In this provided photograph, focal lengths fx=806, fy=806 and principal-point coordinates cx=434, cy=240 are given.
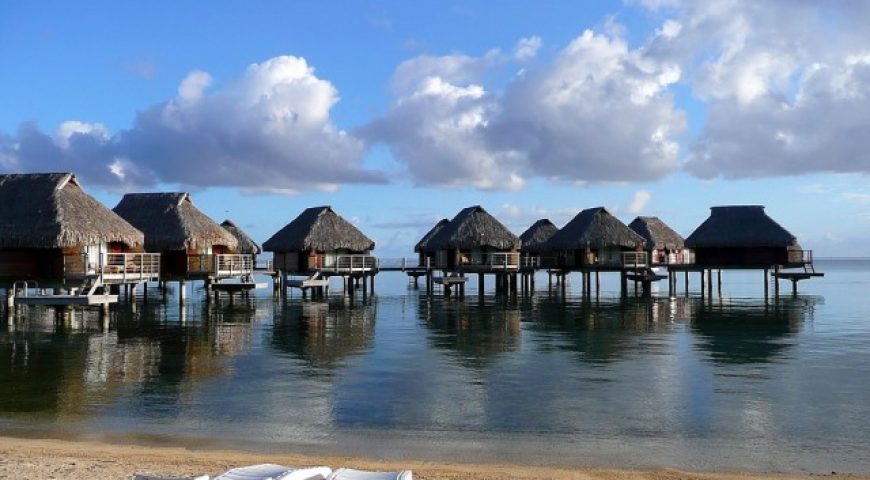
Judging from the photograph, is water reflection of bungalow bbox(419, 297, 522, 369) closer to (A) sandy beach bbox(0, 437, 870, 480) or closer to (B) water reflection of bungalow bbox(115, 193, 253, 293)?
(A) sandy beach bbox(0, 437, 870, 480)

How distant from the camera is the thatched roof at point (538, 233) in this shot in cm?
5539

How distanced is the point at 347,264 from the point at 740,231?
77.2 ft

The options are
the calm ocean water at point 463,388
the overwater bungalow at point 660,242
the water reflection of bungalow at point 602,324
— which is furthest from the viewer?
the overwater bungalow at point 660,242

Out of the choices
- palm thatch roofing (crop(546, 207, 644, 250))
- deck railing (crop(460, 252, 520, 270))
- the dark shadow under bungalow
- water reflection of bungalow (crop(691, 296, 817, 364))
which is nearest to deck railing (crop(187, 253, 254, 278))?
deck railing (crop(460, 252, 520, 270))

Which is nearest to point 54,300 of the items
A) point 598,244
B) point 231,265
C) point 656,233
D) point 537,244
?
point 231,265

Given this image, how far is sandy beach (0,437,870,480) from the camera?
8.79 meters

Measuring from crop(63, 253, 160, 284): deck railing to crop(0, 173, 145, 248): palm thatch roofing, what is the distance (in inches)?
25.5

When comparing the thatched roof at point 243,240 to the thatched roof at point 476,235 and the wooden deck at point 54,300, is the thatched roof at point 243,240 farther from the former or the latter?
the wooden deck at point 54,300

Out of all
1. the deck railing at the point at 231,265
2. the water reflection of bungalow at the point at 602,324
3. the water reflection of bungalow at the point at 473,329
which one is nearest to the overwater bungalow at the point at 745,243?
the water reflection of bungalow at the point at 602,324

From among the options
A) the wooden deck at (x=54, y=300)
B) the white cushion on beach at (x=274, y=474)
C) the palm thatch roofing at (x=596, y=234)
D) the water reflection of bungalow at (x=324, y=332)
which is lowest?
the water reflection of bungalow at (x=324, y=332)

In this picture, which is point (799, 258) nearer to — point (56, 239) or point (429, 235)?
point (429, 235)

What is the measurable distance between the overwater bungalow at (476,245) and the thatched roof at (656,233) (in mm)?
11657

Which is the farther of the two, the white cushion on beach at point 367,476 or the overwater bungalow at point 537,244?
Result: the overwater bungalow at point 537,244

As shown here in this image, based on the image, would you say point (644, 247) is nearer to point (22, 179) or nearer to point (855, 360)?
point (855, 360)
